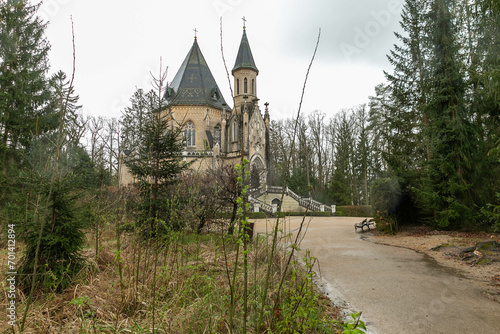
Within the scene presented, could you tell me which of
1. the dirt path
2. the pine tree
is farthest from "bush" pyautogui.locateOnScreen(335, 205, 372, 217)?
the pine tree

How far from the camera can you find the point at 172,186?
25.9 ft

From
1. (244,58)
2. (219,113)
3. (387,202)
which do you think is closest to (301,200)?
(219,113)

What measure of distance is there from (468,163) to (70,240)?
13.8 meters

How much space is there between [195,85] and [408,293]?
34427 mm

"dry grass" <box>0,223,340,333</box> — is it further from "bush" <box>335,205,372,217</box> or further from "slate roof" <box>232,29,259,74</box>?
"slate roof" <box>232,29,259,74</box>

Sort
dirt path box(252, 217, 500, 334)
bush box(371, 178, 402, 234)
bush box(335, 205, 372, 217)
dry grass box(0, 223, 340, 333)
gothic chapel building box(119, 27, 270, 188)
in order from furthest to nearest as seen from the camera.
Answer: gothic chapel building box(119, 27, 270, 188)
bush box(335, 205, 372, 217)
bush box(371, 178, 402, 234)
dirt path box(252, 217, 500, 334)
dry grass box(0, 223, 340, 333)

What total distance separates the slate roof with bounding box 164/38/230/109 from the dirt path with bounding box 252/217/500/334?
2871 cm

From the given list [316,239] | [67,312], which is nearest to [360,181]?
[316,239]

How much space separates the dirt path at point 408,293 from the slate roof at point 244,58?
31084 mm

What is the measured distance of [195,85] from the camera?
3550 cm

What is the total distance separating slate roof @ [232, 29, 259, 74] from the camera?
35219mm

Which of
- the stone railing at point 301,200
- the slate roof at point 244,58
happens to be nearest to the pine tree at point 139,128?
the stone railing at point 301,200

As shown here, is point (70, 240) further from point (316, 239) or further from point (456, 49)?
point (456, 49)

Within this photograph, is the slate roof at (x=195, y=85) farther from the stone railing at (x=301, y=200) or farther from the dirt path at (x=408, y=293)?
the dirt path at (x=408, y=293)
